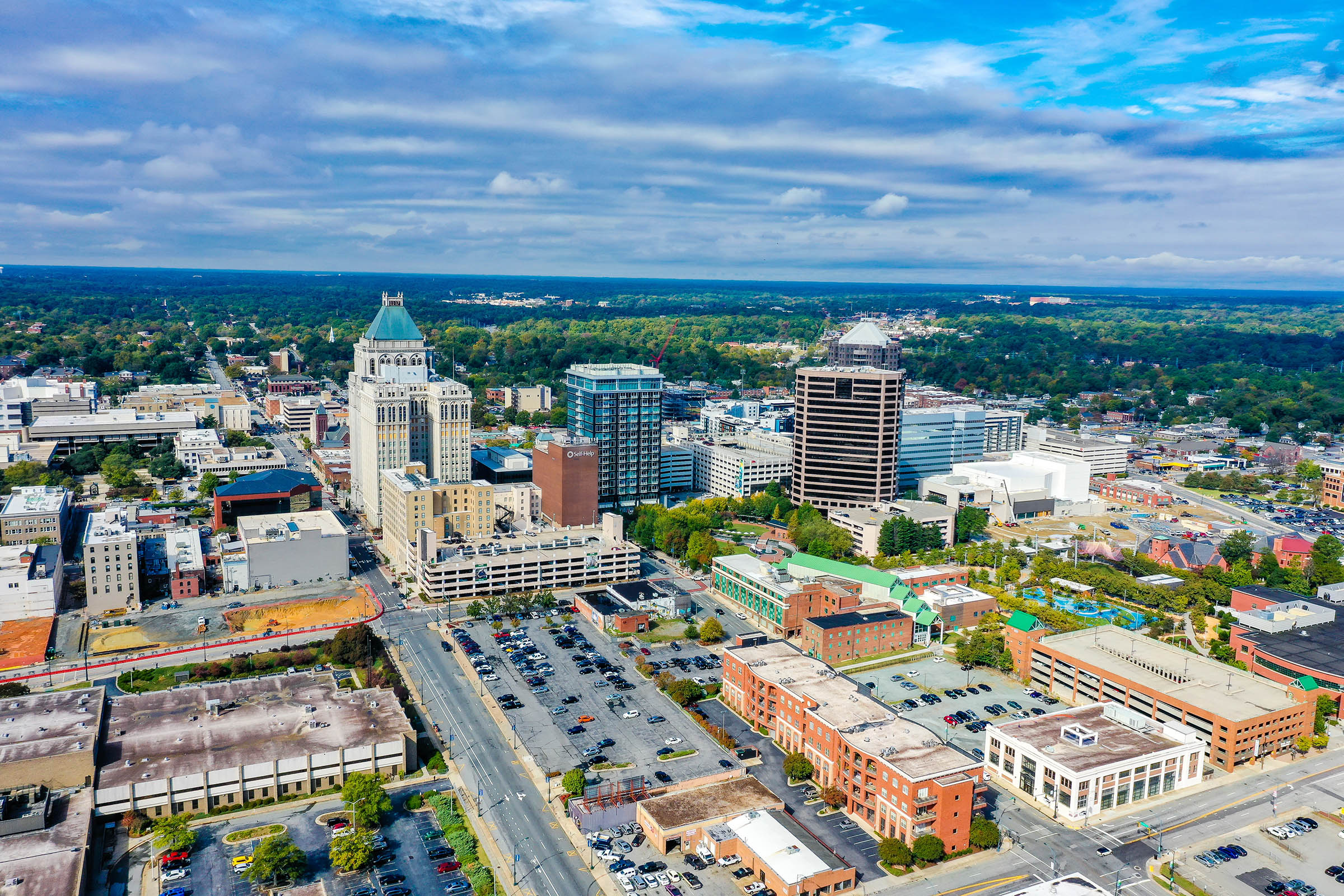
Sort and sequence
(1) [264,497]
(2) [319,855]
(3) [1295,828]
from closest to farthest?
(2) [319,855] → (3) [1295,828] → (1) [264,497]

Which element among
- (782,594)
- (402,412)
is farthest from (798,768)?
(402,412)

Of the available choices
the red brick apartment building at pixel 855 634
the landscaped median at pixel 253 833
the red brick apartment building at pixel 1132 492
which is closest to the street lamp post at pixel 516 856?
the landscaped median at pixel 253 833

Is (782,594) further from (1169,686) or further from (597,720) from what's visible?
(1169,686)

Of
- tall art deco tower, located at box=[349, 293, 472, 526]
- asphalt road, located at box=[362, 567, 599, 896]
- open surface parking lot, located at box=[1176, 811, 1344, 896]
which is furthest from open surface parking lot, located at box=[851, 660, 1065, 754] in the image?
tall art deco tower, located at box=[349, 293, 472, 526]

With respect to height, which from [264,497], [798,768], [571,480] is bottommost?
[798,768]

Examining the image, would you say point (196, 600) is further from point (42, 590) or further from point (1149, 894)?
point (1149, 894)
